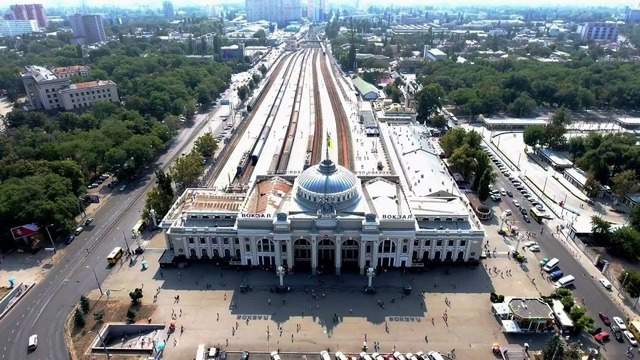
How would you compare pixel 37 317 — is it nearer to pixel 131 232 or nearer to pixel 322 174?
pixel 131 232

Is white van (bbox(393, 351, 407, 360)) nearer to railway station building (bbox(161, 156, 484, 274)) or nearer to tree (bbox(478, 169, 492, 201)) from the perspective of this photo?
railway station building (bbox(161, 156, 484, 274))

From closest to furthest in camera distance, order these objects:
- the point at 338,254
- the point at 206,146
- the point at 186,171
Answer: the point at 338,254, the point at 186,171, the point at 206,146

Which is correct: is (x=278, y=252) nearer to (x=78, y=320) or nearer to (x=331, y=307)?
(x=331, y=307)

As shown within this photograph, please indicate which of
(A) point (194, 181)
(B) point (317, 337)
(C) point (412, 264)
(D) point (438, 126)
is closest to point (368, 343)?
(B) point (317, 337)

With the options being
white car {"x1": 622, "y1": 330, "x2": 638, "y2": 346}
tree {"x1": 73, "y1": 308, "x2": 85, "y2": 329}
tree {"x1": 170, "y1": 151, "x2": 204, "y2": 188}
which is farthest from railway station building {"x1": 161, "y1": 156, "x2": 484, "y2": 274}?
white car {"x1": 622, "y1": 330, "x2": 638, "y2": 346}

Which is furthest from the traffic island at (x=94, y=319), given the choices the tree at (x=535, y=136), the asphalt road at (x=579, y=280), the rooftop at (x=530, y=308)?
the tree at (x=535, y=136)

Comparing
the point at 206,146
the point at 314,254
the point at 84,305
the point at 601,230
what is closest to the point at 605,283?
the point at 601,230
